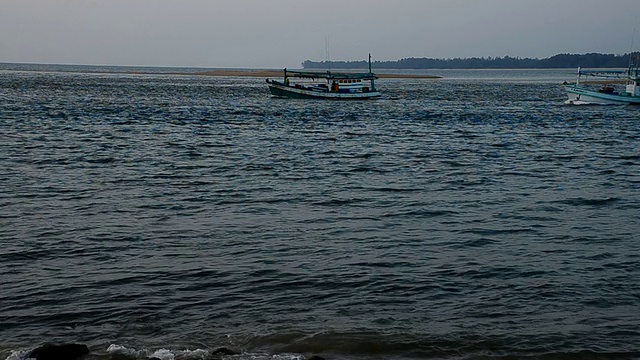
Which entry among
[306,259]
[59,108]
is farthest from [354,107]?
[306,259]

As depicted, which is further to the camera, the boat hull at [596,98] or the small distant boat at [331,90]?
the small distant boat at [331,90]

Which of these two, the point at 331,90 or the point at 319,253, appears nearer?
the point at 319,253

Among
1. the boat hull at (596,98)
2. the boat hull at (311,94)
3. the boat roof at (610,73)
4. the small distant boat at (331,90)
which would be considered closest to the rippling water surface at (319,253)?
the boat hull at (596,98)

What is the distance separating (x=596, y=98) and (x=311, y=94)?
29510mm

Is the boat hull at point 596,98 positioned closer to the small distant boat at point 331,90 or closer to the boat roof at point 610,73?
the boat roof at point 610,73

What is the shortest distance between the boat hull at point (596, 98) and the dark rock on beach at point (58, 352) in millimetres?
69309

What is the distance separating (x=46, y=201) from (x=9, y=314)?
8.63m

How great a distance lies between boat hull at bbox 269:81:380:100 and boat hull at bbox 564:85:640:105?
842 inches

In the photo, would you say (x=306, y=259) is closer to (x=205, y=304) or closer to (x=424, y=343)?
(x=205, y=304)

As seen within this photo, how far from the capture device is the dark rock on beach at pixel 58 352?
8.89 metres

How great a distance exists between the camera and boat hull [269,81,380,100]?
80.6 m

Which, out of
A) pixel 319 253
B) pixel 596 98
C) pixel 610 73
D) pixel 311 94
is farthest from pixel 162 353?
pixel 610 73

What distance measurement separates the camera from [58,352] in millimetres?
8914

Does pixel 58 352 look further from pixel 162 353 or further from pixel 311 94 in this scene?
pixel 311 94
